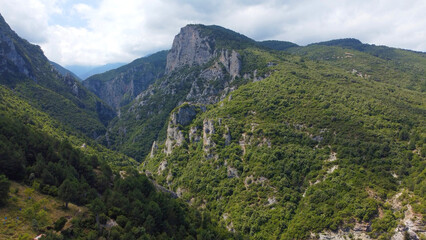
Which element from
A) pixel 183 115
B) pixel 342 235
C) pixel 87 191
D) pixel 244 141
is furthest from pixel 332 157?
pixel 183 115

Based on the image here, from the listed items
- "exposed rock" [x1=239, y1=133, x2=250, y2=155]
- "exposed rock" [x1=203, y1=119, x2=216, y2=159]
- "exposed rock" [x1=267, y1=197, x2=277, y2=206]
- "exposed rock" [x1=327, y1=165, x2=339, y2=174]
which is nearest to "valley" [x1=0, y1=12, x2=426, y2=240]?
"exposed rock" [x1=267, y1=197, x2=277, y2=206]

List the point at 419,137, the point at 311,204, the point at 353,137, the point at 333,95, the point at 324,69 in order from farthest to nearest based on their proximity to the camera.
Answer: the point at 324,69, the point at 333,95, the point at 353,137, the point at 419,137, the point at 311,204

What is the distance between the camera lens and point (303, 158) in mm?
80875

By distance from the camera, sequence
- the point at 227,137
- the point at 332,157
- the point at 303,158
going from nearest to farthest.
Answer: the point at 332,157 < the point at 303,158 < the point at 227,137

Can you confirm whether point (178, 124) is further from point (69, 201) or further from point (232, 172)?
point (69, 201)

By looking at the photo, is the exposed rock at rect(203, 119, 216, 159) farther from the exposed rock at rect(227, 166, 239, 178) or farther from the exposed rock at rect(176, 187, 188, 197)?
the exposed rock at rect(176, 187, 188, 197)

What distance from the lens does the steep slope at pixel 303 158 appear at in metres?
60.8

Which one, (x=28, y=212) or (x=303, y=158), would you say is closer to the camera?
(x=28, y=212)

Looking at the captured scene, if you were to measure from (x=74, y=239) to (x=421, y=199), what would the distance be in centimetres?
7247

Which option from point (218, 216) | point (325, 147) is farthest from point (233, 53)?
point (218, 216)

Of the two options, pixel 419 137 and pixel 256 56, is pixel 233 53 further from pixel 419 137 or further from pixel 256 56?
pixel 419 137

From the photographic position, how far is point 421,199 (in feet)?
175

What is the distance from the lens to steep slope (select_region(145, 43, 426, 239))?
200 feet

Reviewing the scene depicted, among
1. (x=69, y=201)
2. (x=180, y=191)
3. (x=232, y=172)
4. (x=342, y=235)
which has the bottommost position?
(x=180, y=191)
